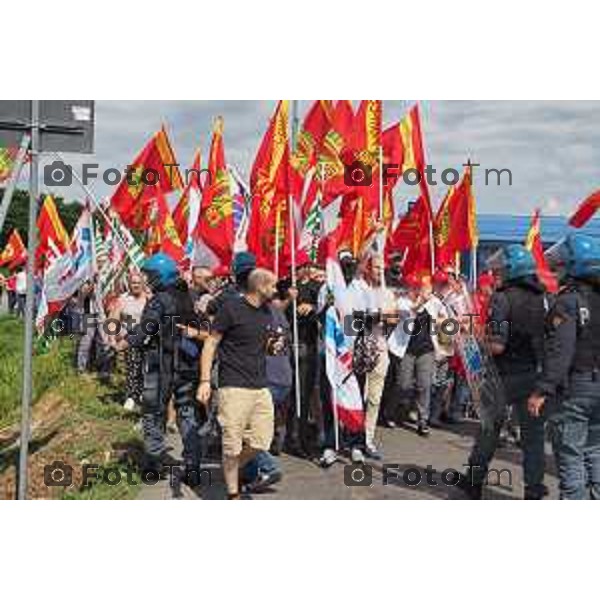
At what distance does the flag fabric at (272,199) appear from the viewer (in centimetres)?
759

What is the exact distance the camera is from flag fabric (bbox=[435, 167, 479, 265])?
9188mm

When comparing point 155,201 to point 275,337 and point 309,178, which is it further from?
point 275,337

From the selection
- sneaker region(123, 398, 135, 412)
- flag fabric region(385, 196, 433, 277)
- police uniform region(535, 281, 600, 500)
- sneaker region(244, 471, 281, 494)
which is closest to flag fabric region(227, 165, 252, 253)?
flag fabric region(385, 196, 433, 277)

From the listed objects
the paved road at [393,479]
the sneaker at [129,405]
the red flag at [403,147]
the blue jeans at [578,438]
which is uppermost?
the red flag at [403,147]

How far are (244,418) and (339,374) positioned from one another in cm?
158

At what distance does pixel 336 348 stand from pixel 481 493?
158 centimetres

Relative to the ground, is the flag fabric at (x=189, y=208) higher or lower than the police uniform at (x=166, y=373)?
higher

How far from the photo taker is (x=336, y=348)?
6.93 metres

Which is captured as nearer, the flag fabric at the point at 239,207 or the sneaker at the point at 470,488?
the sneaker at the point at 470,488

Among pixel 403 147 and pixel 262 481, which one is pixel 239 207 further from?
pixel 262 481

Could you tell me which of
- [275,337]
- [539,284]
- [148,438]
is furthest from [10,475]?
[539,284]

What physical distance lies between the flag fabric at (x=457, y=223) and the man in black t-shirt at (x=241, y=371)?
4.02m

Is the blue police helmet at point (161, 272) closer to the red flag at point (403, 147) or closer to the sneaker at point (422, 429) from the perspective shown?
the sneaker at point (422, 429)

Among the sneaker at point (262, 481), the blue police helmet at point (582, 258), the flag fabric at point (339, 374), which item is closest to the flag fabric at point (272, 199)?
the flag fabric at point (339, 374)
